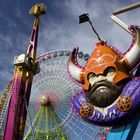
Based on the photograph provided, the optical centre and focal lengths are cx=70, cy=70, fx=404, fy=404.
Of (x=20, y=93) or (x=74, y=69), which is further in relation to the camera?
(x=20, y=93)

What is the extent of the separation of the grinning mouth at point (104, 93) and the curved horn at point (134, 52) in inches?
38.1

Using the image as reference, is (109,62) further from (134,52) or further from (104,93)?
(104,93)

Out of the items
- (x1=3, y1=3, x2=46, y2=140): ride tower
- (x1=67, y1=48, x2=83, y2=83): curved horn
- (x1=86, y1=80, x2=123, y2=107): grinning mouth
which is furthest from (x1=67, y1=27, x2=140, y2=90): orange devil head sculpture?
(x1=3, y1=3, x2=46, y2=140): ride tower

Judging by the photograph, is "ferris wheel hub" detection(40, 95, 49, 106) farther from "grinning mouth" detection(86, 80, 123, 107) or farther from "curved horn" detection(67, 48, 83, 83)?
"grinning mouth" detection(86, 80, 123, 107)

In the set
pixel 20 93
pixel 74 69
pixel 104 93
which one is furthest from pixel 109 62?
pixel 20 93

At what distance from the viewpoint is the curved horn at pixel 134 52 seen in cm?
1402

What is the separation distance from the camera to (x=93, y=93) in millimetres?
14328

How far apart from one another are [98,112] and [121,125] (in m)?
0.93

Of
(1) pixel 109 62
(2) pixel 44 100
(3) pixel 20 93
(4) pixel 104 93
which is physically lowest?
(4) pixel 104 93

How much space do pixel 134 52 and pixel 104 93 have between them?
1.77 metres

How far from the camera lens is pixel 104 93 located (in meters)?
14.0

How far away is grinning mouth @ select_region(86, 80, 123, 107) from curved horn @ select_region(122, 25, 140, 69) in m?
0.97

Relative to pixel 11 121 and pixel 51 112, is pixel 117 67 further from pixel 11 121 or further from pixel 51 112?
pixel 51 112

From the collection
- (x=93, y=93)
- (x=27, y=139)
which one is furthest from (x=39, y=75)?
(x=93, y=93)
